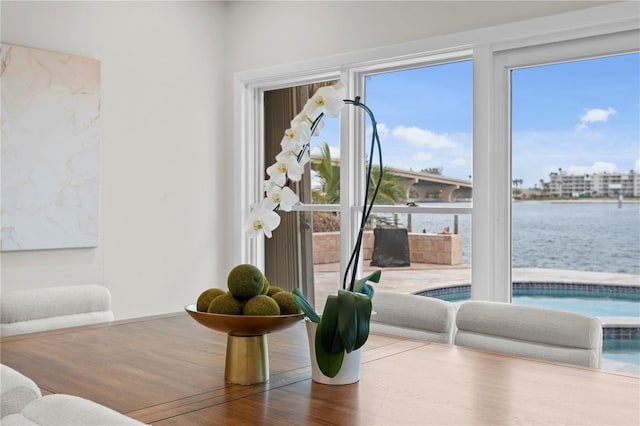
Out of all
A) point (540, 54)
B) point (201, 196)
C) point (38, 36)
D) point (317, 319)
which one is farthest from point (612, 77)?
point (38, 36)

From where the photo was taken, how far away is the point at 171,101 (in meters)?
3.96

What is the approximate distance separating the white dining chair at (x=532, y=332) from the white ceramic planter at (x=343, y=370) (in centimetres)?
67

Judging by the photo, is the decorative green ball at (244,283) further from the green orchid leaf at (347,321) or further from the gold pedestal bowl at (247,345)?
the green orchid leaf at (347,321)

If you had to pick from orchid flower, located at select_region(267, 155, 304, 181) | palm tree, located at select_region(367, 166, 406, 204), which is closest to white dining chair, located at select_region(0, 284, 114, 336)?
orchid flower, located at select_region(267, 155, 304, 181)

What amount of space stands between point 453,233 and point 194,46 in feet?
6.91

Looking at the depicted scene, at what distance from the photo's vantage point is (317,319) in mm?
1491

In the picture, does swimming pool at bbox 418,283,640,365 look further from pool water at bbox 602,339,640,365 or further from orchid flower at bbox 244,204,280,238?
orchid flower at bbox 244,204,280,238

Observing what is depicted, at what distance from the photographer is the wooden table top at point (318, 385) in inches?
49.6

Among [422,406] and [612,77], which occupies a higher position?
[612,77]

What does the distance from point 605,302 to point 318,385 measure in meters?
1.77

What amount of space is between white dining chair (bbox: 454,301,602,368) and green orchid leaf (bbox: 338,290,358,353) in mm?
755

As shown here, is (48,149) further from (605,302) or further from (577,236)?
(605,302)

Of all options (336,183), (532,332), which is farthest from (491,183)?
(532,332)

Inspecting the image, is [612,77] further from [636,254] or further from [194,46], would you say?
[194,46]
